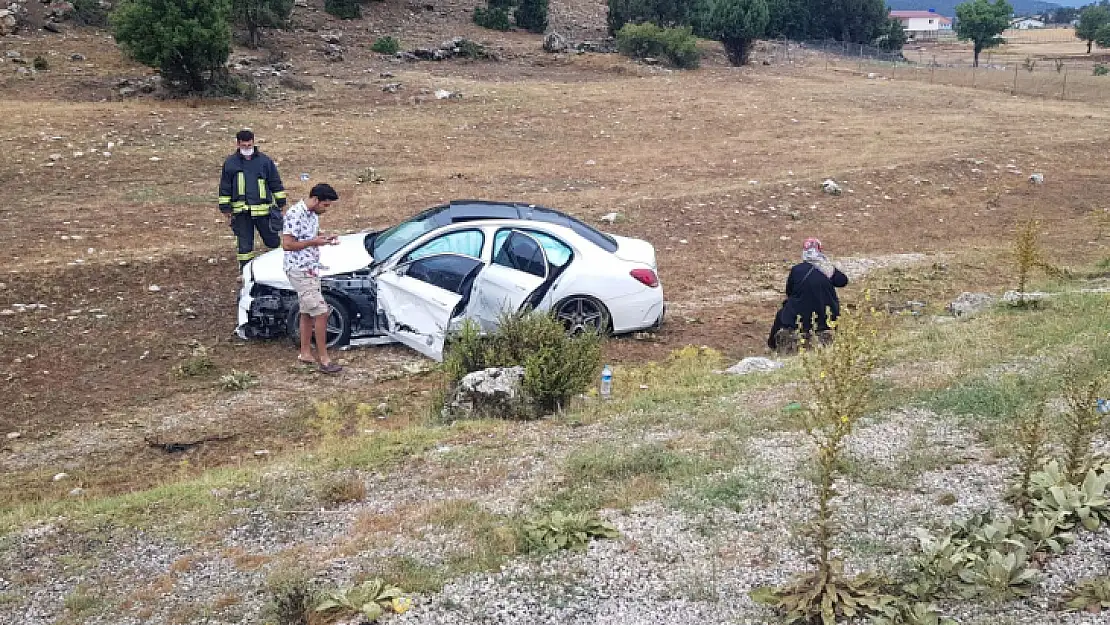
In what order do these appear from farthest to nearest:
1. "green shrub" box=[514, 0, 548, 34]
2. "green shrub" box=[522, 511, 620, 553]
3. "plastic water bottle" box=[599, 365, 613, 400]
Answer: "green shrub" box=[514, 0, 548, 34]
"plastic water bottle" box=[599, 365, 613, 400]
"green shrub" box=[522, 511, 620, 553]

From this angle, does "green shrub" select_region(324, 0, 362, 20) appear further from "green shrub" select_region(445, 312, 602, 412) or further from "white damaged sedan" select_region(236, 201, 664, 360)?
"green shrub" select_region(445, 312, 602, 412)

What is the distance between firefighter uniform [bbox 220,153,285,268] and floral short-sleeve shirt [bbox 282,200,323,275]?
2024mm

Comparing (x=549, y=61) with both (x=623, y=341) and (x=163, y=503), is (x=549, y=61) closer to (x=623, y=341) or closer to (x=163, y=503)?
(x=623, y=341)

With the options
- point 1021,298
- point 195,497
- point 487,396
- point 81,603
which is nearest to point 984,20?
point 1021,298

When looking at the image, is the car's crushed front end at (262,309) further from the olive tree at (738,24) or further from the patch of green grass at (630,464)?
the olive tree at (738,24)

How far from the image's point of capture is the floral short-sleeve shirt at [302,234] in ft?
27.1

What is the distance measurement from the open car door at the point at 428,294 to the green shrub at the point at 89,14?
24534mm

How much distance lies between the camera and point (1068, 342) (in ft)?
24.4

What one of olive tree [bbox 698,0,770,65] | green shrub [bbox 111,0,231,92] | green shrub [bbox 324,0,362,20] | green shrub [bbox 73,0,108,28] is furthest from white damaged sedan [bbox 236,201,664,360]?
olive tree [bbox 698,0,770,65]

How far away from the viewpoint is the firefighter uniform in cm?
1009

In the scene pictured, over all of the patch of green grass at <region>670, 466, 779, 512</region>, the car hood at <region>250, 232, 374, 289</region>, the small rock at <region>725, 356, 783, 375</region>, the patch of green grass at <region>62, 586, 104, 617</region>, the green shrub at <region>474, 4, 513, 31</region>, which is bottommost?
the patch of green grass at <region>62, 586, 104, 617</region>

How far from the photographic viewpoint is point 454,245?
8875mm

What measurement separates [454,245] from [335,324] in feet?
4.68

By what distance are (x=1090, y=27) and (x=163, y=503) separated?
79803 mm
